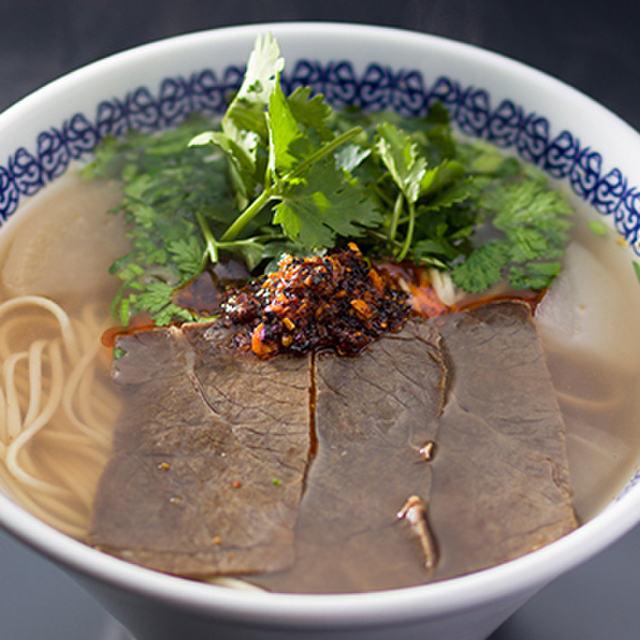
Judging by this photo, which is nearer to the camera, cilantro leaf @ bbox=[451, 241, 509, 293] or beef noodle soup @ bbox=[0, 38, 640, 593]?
beef noodle soup @ bbox=[0, 38, 640, 593]

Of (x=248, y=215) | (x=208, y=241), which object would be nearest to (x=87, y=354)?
(x=208, y=241)

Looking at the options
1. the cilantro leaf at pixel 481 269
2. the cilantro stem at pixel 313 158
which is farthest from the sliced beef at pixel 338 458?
the cilantro stem at pixel 313 158

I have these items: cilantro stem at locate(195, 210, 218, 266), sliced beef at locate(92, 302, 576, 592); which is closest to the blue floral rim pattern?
cilantro stem at locate(195, 210, 218, 266)

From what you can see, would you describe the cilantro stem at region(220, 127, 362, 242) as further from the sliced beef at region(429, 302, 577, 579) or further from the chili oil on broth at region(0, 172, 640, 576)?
the sliced beef at region(429, 302, 577, 579)

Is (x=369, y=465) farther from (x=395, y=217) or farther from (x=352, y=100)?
(x=352, y=100)

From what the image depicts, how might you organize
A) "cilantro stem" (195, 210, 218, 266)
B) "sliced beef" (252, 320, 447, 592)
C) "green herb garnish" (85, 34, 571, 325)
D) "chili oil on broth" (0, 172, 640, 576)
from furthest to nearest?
"cilantro stem" (195, 210, 218, 266) → "green herb garnish" (85, 34, 571, 325) → "chili oil on broth" (0, 172, 640, 576) → "sliced beef" (252, 320, 447, 592)

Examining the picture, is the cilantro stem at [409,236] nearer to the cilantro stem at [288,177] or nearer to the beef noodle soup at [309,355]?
the beef noodle soup at [309,355]

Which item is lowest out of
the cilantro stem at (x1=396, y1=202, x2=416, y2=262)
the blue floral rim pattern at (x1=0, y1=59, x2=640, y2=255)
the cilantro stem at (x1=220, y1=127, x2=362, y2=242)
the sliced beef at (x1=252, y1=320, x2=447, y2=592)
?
the sliced beef at (x1=252, y1=320, x2=447, y2=592)
